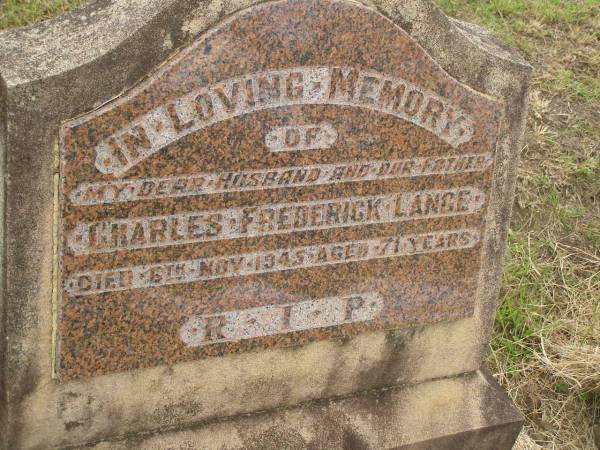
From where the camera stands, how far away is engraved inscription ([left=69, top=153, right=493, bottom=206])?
2.16 metres

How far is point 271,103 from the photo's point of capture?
2273mm

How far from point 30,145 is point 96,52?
0.28m

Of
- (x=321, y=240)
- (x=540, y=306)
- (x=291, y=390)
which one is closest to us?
(x=321, y=240)

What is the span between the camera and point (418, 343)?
112 inches

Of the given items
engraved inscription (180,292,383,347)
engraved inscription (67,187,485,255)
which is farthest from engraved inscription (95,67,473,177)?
engraved inscription (180,292,383,347)

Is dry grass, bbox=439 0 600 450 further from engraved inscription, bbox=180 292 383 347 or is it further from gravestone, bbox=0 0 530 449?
engraved inscription, bbox=180 292 383 347

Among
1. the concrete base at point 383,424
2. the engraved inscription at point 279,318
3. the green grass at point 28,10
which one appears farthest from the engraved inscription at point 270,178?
the green grass at point 28,10

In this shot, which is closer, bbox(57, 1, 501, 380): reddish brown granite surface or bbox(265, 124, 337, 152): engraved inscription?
bbox(57, 1, 501, 380): reddish brown granite surface

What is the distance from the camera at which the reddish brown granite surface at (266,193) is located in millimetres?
2162

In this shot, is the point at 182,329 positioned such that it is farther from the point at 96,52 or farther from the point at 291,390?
the point at 96,52

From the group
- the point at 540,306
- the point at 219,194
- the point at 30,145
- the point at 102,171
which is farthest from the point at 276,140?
the point at 540,306

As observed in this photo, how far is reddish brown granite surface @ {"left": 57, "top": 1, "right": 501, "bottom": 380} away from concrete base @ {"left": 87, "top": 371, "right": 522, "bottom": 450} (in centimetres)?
28

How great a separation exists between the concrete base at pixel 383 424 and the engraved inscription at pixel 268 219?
64 centimetres

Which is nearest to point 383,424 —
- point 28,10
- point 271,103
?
point 271,103
